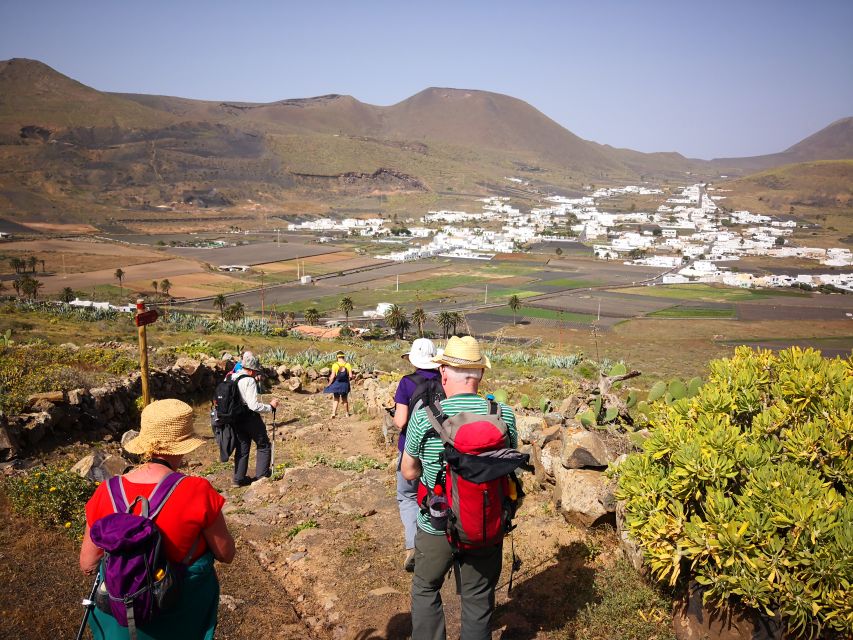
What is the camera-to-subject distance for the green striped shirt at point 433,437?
11.8 ft

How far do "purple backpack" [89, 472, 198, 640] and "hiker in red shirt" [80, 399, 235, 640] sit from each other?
2.3 inches

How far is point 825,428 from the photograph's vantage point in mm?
4023

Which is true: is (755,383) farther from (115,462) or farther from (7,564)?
(115,462)

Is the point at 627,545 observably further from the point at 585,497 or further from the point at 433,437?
the point at 433,437

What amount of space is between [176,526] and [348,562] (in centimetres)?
296

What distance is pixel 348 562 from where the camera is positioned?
5.49m

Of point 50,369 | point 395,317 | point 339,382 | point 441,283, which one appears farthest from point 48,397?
point 441,283

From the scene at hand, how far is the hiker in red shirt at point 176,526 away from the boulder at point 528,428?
4.80 metres

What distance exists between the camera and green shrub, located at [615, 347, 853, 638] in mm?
3301

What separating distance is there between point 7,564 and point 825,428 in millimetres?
5814

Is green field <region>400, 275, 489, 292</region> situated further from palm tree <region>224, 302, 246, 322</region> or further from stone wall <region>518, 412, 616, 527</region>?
stone wall <region>518, 412, 616, 527</region>

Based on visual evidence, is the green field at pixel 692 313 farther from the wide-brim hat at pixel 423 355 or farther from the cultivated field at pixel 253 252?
the wide-brim hat at pixel 423 355

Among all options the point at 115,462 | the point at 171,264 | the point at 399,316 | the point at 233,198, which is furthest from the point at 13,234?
the point at 115,462

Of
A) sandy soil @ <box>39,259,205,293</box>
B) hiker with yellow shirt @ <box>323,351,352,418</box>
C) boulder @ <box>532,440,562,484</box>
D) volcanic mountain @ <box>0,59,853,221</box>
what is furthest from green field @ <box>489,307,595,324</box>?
volcanic mountain @ <box>0,59,853,221</box>
